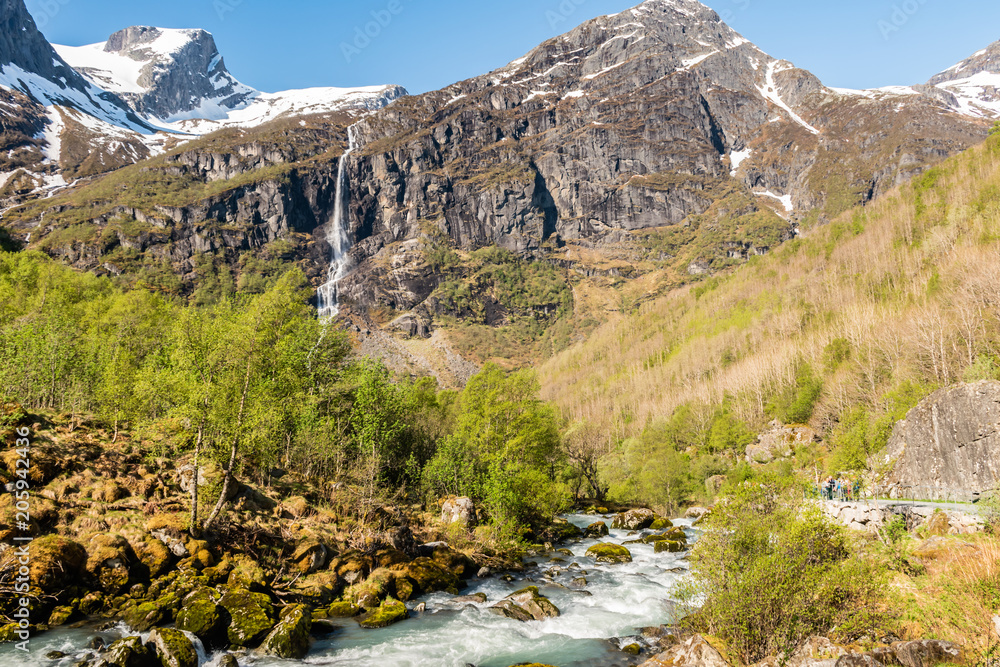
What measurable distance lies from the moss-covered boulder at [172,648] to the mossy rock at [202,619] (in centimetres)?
99

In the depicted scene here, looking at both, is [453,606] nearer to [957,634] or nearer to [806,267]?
[957,634]

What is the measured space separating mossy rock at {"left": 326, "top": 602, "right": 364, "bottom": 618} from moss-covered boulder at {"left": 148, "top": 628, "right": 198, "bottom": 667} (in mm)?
6912

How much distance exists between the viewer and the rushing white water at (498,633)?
17.8 meters

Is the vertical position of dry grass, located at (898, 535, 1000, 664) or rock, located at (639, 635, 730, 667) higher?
dry grass, located at (898, 535, 1000, 664)

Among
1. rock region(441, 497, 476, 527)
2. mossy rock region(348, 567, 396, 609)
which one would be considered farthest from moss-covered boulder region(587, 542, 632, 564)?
mossy rock region(348, 567, 396, 609)

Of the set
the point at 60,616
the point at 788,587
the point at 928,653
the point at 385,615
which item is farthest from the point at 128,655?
the point at 928,653

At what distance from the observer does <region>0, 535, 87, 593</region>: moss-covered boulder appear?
17406mm

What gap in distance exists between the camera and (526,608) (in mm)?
23719

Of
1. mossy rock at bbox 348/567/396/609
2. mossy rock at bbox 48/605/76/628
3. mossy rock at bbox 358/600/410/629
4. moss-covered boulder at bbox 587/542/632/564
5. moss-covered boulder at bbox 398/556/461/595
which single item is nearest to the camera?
mossy rock at bbox 48/605/76/628

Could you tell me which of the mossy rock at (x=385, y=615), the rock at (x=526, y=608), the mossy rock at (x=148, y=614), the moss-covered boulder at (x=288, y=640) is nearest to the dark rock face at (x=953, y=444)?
the rock at (x=526, y=608)

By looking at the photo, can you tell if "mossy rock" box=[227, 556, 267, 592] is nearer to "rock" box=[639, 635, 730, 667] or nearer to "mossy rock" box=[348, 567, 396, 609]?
"mossy rock" box=[348, 567, 396, 609]

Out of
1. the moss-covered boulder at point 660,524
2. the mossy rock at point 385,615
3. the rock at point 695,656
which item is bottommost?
the moss-covered boulder at point 660,524

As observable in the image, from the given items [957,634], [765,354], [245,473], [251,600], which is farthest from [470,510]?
[765,354]

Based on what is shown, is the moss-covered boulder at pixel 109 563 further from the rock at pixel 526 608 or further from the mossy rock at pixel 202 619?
the rock at pixel 526 608
